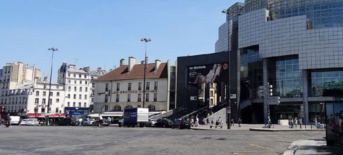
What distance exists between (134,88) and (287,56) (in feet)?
103

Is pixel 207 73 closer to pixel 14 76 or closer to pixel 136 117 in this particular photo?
pixel 136 117

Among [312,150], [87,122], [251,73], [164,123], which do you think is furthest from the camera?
[251,73]

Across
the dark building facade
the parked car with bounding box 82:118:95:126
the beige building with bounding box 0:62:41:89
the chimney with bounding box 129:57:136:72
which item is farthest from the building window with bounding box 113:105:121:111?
the beige building with bounding box 0:62:41:89

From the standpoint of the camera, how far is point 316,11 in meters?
78.2

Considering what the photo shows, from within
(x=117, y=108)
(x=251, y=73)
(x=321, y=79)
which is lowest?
(x=117, y=108)

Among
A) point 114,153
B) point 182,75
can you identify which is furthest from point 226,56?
point 114,153

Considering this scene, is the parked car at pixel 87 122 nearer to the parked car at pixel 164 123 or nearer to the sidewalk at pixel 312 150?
the parked car at pixel 164 123

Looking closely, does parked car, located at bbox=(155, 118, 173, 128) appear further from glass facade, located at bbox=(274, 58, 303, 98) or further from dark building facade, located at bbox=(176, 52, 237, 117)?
glass facade, located at bbox=(274, 58, 303, 98)

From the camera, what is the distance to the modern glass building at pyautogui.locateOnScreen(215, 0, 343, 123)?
247 feet

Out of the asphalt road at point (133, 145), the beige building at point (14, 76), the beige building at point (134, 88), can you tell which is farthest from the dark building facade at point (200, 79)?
the beige building at point (14, 76)

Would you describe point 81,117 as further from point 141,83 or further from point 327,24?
point 327,24

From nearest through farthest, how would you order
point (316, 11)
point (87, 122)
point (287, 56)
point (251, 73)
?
point (87, 122), point (316, 11), point (287, 56), point (251, 73)

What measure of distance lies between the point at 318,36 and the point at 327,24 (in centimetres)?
278

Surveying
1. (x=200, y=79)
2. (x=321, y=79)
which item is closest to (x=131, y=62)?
(x=200, y=79)
